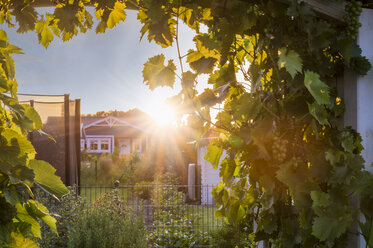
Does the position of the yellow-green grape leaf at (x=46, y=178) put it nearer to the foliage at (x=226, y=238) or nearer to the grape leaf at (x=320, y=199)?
the grape leaf at (x=320, y=199)

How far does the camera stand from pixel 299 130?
1.49 metres

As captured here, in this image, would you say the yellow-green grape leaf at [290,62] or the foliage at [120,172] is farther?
the foliage at [120,172]

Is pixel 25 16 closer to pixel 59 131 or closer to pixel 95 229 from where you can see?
pixel 95 229

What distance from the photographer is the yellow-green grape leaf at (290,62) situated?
1160mm

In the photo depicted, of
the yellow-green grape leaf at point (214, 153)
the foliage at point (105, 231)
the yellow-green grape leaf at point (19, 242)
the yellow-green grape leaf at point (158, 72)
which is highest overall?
the yellow-green grape leaf at point (158, 72)

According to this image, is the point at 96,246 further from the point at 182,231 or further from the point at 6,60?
the point at 6,60

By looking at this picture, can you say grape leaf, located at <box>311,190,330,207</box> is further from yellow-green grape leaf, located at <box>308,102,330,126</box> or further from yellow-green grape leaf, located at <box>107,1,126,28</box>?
yellow-green grape leaf, located at <box>107,1,126,28</box>

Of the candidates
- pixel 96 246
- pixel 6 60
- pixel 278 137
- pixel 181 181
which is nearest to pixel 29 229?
pixel 6 60

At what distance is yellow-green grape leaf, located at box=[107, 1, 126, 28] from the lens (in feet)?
6.09

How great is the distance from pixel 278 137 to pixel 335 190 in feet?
1.01

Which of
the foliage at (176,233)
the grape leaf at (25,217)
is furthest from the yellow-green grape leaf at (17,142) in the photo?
the foliage at (176,233)

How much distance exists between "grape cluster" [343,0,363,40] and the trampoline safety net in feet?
30.8

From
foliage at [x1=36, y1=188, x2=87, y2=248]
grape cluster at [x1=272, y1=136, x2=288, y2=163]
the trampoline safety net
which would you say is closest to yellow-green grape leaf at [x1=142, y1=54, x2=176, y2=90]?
grape cluster at [x1=272, y1=136, x2=288, y2=163]

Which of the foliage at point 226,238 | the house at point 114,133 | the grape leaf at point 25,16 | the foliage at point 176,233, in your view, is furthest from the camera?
the house at point 114,133
